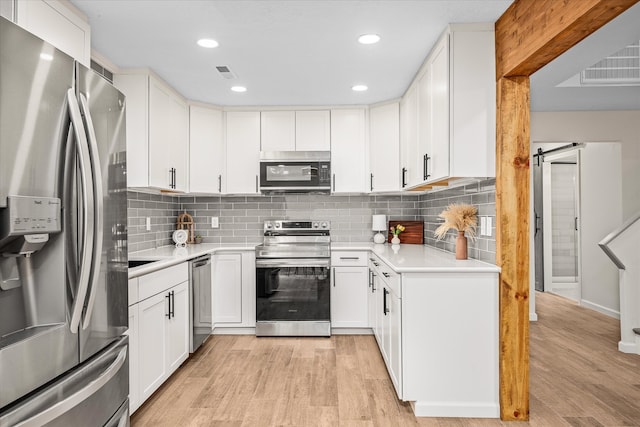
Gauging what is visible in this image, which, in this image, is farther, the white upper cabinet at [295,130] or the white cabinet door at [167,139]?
the white upper cabinet at [295,130]

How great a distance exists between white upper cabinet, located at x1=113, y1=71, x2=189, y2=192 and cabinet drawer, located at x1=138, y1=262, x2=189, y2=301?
28.7 inches

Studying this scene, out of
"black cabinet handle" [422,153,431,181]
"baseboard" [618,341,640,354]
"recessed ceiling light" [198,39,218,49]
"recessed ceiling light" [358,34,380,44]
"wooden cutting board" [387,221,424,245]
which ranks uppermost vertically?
"recessed ceiling light" [198,39,218,49]

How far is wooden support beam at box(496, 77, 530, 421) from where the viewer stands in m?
2.41

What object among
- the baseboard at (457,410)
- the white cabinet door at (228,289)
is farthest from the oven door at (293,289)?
the baseboard at (457,410)

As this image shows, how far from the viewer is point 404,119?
156 inches

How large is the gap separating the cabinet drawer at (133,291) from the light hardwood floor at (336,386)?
0.73 meters

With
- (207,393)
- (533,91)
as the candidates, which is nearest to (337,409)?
(207,393)

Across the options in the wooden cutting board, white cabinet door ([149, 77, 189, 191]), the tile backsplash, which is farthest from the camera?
the tile backsplash

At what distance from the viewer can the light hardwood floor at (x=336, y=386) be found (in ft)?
8.07

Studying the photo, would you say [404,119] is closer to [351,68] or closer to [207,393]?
[351,68]

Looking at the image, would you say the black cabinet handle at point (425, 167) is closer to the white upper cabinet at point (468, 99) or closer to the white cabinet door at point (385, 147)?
the white upper cabinet at point (468, 99)

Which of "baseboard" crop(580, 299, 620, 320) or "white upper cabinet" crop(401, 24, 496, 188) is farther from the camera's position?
"baseboard" crop(580, 299, 620, 320)

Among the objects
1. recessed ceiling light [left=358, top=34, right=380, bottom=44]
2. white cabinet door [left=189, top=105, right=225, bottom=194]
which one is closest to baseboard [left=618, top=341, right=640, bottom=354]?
recessed ceiling light [left=358, top=34, right=380, bottom=44]

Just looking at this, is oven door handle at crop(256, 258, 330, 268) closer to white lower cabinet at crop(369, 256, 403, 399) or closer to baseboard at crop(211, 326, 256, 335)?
white lower cabinet at crop(369, 256, 403, 399)
